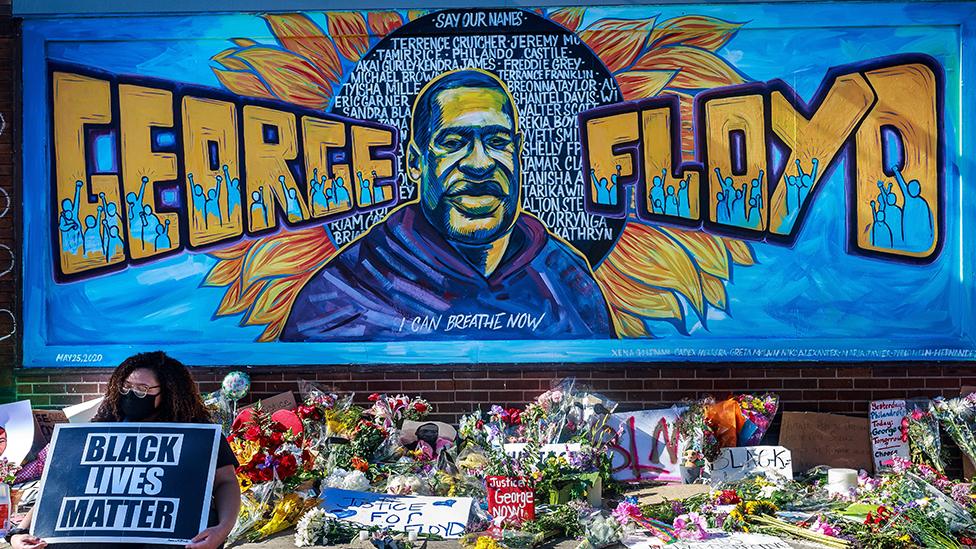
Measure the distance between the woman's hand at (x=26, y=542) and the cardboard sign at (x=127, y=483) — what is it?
0.05 meters

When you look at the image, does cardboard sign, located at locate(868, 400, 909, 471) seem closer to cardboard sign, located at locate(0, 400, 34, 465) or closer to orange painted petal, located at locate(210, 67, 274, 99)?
orange painted petal, located at locate(210, 67, 274, 99)

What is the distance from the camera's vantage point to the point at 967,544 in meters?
6.28

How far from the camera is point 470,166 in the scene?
29.2ft

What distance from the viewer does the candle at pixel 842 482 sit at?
23.9 ft

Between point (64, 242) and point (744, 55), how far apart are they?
6.21 m

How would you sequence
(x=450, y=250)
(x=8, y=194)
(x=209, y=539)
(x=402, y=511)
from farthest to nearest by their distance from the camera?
(x=8, y=194)
(x=450, y=250)
(x=402, y=511)
(x=209, y=539)

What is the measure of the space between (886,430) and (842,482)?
1.54 m

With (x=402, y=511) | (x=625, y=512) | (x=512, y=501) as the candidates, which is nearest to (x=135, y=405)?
(x=402, y=511)

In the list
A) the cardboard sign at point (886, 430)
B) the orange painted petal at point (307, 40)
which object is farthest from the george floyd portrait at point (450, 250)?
the cardboard sign at point (886, 430)

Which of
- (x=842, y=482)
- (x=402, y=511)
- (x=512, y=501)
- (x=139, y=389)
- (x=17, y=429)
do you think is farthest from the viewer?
(x=17, y=429)

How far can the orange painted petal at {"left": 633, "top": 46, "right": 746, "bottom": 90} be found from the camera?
28.8ft

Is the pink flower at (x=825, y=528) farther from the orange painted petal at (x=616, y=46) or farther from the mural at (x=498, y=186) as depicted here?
the orange painted petal at (x=616, y=46)

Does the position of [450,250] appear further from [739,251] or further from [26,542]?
[26,542]

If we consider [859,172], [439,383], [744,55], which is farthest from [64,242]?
[859,172]
